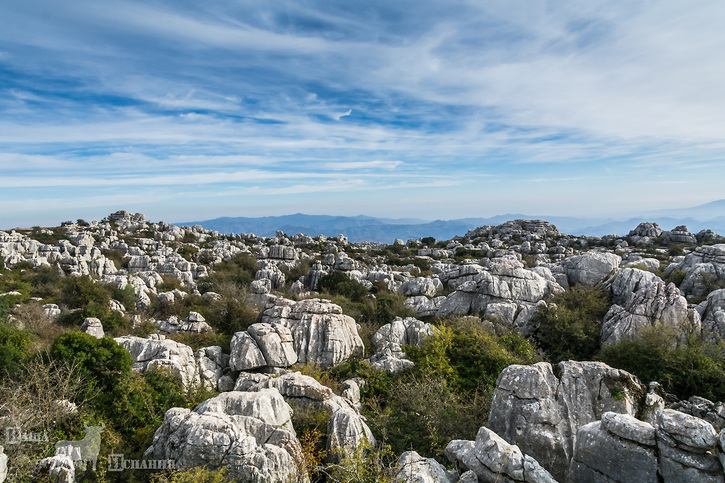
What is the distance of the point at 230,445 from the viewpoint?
8.91m

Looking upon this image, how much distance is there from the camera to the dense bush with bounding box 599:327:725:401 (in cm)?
1303

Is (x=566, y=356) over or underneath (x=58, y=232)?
underneath

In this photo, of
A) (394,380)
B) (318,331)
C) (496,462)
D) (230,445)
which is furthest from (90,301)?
(496,462)

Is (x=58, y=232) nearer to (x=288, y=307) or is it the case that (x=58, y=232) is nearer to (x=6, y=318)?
(x=6, y=318)

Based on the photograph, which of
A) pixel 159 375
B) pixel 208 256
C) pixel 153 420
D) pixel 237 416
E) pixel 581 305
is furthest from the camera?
pixel 208 256

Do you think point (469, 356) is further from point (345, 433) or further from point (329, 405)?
point (345, 433)

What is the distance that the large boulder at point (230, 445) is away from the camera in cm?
873

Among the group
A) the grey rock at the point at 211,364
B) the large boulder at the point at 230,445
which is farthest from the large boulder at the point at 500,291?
the large boulder at the point at 230,445

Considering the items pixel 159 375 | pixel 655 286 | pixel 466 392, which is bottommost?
pixel 466 392

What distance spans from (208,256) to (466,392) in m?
48.4

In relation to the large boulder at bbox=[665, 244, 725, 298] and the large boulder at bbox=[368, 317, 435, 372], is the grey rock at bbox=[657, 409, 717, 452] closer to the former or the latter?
the large boulder at bbox=[368, 317, 435, 372]

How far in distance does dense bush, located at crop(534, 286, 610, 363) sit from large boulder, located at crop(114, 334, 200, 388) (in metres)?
16.6

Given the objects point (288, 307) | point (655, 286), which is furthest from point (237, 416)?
point (655, 286)

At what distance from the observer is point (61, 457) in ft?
29.9
